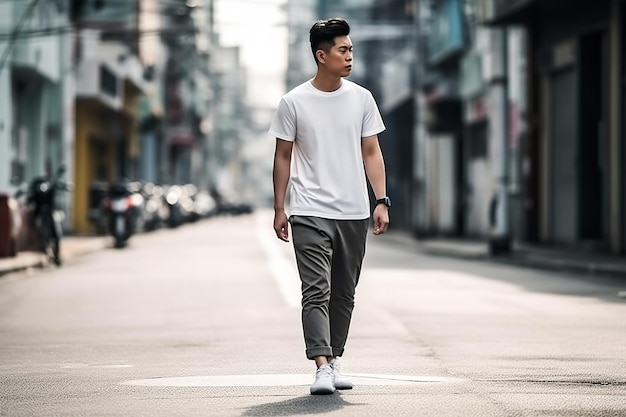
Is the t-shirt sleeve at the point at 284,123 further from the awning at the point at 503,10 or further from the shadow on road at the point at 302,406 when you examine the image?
the awning at the point at 503,10

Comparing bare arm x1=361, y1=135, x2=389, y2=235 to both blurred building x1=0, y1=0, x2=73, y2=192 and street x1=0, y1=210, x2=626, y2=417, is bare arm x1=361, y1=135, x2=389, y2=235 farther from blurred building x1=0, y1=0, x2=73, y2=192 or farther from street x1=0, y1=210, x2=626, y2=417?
blurred building x1=0, y1=0, x2=73, y2=192

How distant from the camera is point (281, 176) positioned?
779cm

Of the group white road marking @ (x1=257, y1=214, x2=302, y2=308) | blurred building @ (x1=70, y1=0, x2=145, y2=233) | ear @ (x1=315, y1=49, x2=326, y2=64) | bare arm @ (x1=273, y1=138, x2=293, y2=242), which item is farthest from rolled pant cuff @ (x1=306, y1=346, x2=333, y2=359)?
blurred building @ (x1=70, y1=0, x2=145, y2=233)

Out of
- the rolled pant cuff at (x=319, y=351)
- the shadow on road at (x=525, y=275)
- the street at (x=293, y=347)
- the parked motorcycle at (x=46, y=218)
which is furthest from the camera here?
the parked motorcycle at (x=46, y=218)

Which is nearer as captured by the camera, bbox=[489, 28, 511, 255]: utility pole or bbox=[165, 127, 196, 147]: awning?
bbox=[489, 28, 511, 255]: utility pole

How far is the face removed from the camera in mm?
7586

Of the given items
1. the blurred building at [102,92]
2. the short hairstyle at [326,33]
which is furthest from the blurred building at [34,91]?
the short hairstyle at [326,33]

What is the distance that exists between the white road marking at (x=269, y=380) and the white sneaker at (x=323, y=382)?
45 centimetres

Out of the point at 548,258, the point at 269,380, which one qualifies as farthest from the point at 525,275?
the point at 269,380

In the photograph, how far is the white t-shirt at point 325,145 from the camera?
25.3 feet

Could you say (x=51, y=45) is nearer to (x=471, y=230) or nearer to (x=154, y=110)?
(x=471, y=230)

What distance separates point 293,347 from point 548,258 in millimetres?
14280

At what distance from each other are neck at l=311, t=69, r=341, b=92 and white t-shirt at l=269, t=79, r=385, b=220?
0.09 feet

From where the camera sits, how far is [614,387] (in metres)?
7.69
